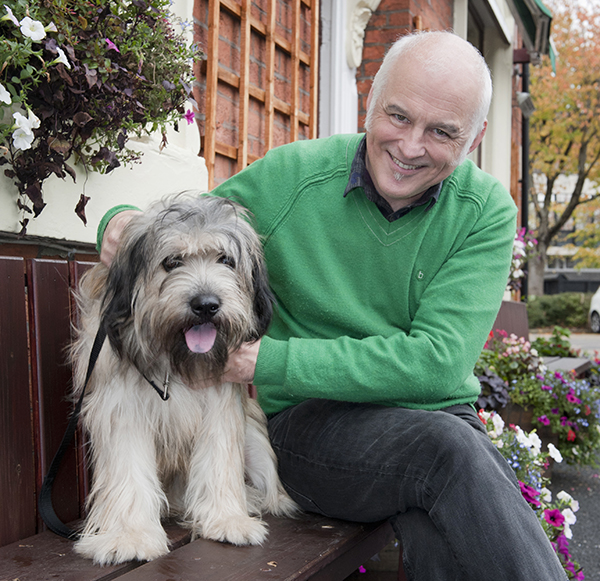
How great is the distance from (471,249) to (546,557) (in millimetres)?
996

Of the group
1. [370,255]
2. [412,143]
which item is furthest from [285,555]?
[412,143]

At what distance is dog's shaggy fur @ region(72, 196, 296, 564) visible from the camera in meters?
1.95

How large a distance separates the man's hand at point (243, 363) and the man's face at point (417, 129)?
2.38 ft

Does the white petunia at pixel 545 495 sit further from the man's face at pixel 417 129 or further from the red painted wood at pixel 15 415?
the red painted wood at pixel 15 415

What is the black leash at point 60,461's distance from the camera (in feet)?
6.50

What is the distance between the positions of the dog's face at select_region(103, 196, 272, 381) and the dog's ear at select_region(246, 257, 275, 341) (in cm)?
6

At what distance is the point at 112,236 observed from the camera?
7.12 feet

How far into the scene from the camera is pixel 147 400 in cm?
206

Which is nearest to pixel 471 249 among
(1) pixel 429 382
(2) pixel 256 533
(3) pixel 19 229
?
(1) pixel 429 382

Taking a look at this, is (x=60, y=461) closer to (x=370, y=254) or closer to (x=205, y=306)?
(x=205, y=306)

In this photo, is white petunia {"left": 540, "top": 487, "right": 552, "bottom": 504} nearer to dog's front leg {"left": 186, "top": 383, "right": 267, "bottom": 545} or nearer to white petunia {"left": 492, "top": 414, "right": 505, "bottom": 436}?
white petunia {"left": 492, "top": 414, "right": 505, "bottom": 436}

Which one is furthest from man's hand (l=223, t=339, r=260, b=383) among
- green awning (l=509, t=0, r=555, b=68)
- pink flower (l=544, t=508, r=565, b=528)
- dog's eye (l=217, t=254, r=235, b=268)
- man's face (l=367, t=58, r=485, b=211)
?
green awning (l=509, t=0, r=555, b=68)

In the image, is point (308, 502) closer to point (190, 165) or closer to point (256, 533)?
point (256, 533)

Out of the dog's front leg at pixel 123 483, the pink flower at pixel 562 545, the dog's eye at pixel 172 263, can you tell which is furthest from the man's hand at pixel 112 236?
the pink flower at pixel 562 545
